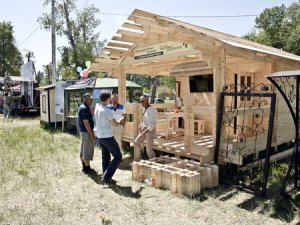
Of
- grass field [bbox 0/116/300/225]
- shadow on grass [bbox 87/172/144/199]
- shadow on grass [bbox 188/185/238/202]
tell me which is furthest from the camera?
shadow on grass [bbox 87/172/144/199]

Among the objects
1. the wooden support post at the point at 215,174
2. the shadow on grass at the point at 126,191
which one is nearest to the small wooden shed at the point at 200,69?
the wooden support post at the point at 215,174

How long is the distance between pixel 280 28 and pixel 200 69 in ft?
147

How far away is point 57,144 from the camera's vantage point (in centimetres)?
1038

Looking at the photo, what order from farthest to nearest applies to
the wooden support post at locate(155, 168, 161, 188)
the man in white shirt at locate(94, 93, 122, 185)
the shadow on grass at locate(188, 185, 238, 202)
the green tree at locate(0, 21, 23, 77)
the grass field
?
the green tree at locate(0, 21, 23, 77) → the man in white shirt at locate(94, 93, 122, 185) → the wooden support post at locate(155, 168, 161, 188) → the shadow on grass at locate(188, 185, 238, 202) → the grass field

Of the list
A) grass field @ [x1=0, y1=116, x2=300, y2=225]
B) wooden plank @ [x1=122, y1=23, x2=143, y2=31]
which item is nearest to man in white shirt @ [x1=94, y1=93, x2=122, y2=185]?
grass field @ [x1=0, y1=116, x2=300, y2=225]

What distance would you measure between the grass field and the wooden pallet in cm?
16

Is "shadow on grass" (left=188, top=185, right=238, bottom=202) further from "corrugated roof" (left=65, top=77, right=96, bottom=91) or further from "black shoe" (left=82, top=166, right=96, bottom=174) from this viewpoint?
"corrugated roof" (left=65, top=77, right=96, bottom=91)

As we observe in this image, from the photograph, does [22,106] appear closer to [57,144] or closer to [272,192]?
[57,144]

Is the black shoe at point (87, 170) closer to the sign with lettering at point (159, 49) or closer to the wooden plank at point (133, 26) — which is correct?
the sign with lettering at point (159, 49)

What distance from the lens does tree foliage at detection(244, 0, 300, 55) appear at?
38344mm

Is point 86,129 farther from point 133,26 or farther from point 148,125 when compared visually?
point 133,26

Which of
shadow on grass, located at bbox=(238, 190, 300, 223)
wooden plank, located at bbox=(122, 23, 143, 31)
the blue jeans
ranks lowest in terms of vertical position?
shadow on grass, located at bbox=(238, 190, 300, 223)

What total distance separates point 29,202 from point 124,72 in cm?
496

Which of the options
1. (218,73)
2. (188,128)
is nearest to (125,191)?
(188,128)
